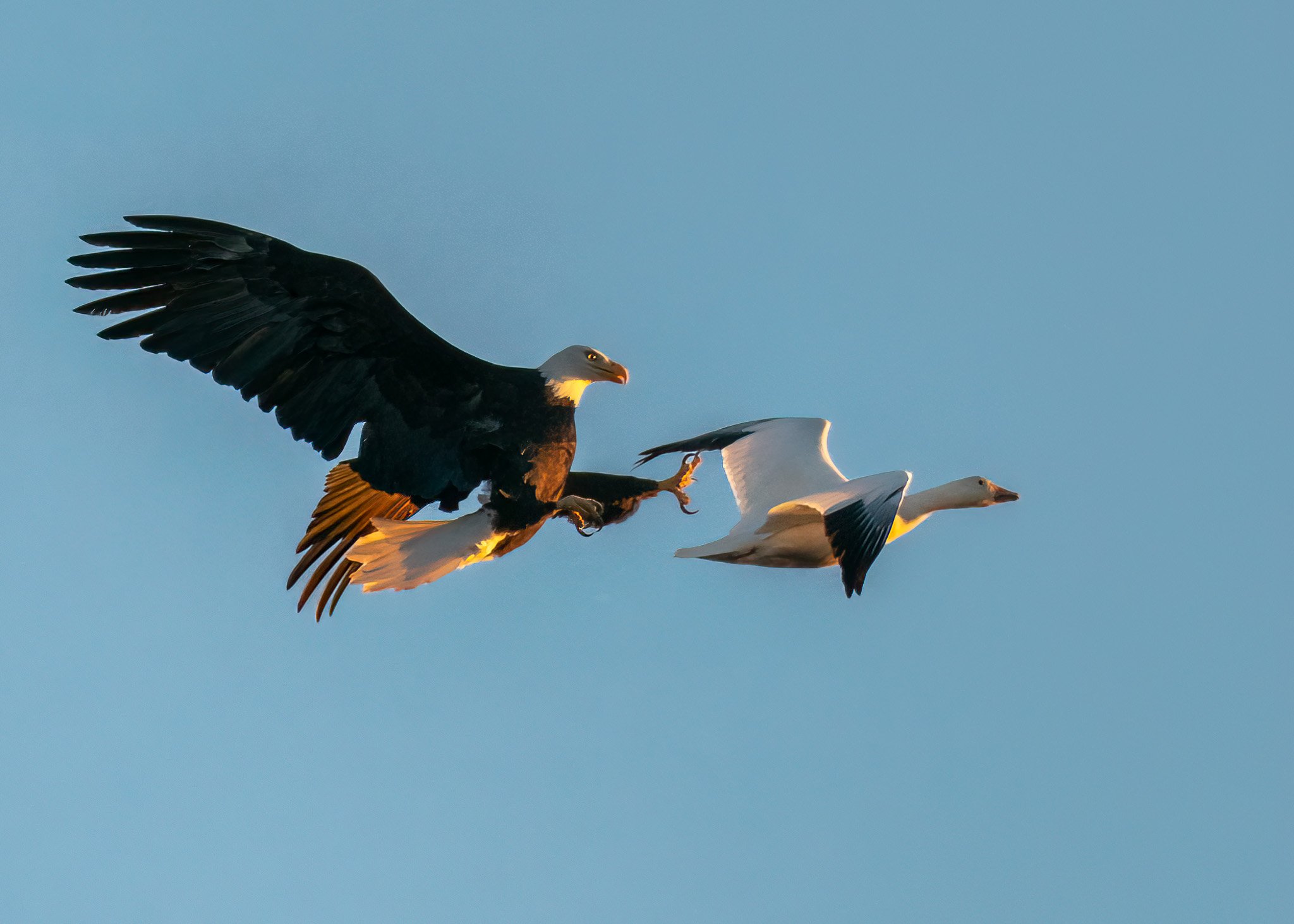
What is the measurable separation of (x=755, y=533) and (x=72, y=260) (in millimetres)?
3697

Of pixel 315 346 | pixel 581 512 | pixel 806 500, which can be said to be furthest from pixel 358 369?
pixel 806 500

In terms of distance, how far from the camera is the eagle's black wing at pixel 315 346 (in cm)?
813

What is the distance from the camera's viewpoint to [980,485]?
32.8 ft

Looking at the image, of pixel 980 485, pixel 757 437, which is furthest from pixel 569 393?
pixel 980 485

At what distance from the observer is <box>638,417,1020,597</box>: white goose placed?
820 cm

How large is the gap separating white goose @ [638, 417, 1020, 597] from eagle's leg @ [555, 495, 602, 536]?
1.69 ft

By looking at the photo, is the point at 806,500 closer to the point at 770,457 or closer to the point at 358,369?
the point at 770,457

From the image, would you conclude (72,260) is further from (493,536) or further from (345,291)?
(493,536)

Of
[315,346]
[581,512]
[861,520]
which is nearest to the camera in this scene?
[861,520]

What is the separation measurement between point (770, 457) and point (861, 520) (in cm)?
199

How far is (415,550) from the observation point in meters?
8.68

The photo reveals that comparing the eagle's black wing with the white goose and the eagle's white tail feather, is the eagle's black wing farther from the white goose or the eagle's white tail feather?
the white goose

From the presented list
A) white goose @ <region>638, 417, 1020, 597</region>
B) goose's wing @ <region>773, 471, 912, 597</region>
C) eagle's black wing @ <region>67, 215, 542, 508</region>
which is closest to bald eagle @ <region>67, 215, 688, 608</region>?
eagle's black wing @ <region>67, 215, 542, 508</region>

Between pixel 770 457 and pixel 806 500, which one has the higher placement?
pixel 770 457
